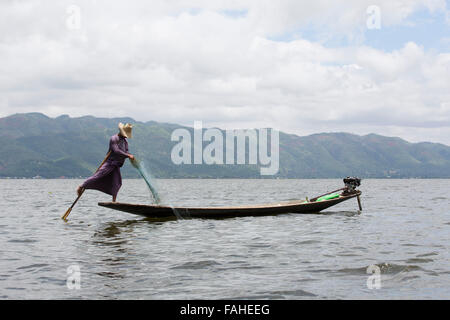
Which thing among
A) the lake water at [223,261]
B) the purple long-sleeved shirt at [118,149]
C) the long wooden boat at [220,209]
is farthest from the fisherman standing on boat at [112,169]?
the lake water at [223,261]

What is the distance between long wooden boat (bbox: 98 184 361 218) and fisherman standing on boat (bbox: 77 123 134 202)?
913mm

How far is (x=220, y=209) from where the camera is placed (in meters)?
22.2

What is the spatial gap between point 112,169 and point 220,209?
565 centimetres

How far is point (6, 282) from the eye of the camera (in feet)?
31.2

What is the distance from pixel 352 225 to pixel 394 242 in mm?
5308

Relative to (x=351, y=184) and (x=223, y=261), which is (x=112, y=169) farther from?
(x=351, y=184)

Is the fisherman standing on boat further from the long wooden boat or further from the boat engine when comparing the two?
the boat engine

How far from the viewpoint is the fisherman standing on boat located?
19.2 meters

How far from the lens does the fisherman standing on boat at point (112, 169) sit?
63.1 feet

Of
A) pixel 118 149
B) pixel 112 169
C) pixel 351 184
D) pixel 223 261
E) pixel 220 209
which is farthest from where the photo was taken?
pixel 351 184

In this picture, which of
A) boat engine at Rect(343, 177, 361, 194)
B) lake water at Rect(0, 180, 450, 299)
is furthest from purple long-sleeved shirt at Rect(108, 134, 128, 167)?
boat engine at Rect(343, 177, 361, 194)

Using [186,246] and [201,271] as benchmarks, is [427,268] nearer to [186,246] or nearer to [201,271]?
[201,271]

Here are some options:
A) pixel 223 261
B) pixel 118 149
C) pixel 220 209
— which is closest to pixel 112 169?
pixel 118 149

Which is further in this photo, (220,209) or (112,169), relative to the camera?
(220,209)
